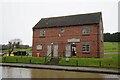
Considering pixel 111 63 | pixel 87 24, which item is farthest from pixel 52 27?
pixel 111 63

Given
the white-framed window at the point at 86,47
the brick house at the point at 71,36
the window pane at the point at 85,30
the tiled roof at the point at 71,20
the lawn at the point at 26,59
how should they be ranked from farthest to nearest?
the tiled roof at the point at 71,20 < the window pane at the point at 85,30 < the white-framed window at the point at 86,47 < the brick house at the point at 71,36 < the lawn at the point at 26,59

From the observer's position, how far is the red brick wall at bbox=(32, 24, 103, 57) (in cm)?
3406

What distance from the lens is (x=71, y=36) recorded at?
118 ft

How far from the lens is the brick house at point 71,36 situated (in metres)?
34.2

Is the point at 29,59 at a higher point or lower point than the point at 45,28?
lower

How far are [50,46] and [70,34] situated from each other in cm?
414

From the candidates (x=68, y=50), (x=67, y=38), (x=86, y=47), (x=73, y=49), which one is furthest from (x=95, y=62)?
(x=67, y=38)

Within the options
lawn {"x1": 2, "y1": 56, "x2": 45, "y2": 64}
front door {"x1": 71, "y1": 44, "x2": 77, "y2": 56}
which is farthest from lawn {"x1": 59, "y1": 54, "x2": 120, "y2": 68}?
front door {"x1": 71, "y1": 44, "x2": 77, "y2": 56}

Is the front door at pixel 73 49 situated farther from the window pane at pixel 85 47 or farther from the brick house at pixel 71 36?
the window pane at pixel 85 47

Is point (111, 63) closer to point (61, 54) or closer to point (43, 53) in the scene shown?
point (61, 54)

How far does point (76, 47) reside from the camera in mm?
35375

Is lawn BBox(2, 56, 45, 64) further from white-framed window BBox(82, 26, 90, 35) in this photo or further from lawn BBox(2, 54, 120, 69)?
white-framed window BBox(82, 26, 90, 35)

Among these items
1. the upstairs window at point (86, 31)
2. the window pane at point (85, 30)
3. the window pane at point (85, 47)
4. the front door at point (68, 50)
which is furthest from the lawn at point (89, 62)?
the window pane at point (85, 30)

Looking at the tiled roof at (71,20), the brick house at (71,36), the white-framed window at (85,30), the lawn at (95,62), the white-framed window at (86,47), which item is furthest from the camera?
the tiled roof at (71,20)
